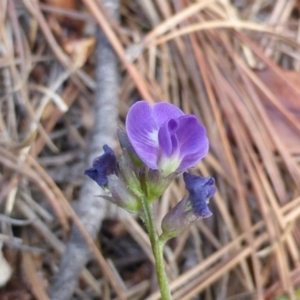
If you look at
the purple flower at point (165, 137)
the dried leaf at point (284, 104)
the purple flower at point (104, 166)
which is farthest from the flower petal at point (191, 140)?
the dried leaf at point (284, 104)

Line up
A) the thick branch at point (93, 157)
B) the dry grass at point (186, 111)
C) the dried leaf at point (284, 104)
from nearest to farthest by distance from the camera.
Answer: the thick branch at point (93, 157) < the dry grass at point (186, 111) < the dried leaf at point (284, 104)

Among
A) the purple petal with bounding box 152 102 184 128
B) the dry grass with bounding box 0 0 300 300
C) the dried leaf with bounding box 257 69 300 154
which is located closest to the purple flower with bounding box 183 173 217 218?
the purple petal with bounding box 152 102 184 128

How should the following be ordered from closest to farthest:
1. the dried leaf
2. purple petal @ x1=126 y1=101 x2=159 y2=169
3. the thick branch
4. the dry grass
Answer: purple petal @ x1=126 y1=101 x2=159 y2=169
the thick branch
the dry grass
the dried leaf

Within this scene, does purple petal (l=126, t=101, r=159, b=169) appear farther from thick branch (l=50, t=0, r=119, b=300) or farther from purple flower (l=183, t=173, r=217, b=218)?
thick branch (l=50, t=0, r=119, b=300)

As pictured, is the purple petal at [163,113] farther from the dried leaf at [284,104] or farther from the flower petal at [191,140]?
the dried leaf at [284,104]

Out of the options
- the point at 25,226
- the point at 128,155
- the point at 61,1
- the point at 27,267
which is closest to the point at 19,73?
the point at 61,1

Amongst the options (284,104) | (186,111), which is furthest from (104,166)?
(284,104)

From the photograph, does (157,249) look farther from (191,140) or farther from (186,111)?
(186,111)
